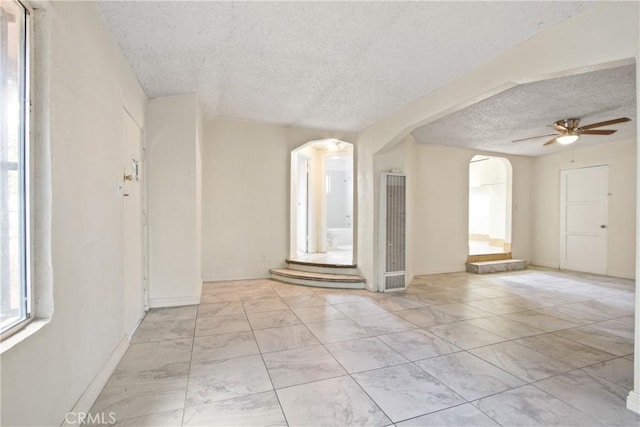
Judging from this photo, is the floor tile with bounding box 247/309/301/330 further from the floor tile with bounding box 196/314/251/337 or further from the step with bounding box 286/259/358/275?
the step with bounding box 286/259/358/275

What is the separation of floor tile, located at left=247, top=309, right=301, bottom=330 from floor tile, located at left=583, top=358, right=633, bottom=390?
247 cm

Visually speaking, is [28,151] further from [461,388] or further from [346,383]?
[461,388]

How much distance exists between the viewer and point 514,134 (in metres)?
4.89

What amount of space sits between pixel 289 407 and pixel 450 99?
3.10 meters

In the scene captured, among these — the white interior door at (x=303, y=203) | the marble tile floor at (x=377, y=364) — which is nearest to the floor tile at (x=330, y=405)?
the marble tile floor at (x=377, y=364)

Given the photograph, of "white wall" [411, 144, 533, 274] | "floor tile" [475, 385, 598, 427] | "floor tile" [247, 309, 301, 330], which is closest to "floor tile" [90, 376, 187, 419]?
"floor tile" [247, 309, 301, 330]

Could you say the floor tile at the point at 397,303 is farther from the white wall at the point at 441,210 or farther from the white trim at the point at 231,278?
the white trim at the point at 231,278

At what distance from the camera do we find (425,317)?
3273 mm

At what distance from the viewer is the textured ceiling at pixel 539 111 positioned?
305 centimetres

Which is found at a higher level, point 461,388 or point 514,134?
point 514,134

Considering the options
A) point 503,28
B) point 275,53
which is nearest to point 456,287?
point 503,28

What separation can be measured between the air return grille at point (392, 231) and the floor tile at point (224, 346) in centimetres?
237

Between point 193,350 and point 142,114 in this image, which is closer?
point 193,350

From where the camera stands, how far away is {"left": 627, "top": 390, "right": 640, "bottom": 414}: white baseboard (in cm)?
168
